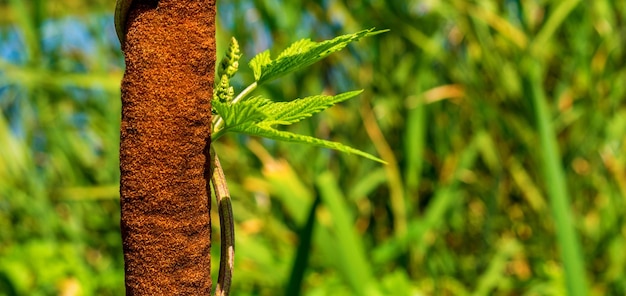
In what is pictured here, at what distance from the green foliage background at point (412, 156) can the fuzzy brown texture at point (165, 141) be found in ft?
2.76

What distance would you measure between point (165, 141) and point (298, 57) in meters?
0.05

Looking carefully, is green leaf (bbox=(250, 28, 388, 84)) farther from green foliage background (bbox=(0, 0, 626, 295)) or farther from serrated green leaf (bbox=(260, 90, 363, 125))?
green foliage background (bbox=(0, 0, 626, 295))

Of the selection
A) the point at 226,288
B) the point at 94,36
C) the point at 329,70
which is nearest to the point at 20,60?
the point at 94,36

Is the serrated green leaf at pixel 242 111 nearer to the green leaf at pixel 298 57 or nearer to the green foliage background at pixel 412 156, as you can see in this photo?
the green leaf at pixel 298 57

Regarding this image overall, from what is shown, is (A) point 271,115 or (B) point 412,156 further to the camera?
(B) point 412,156

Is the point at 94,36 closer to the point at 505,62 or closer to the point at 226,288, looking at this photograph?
the point at 505,62

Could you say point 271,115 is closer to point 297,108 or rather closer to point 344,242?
point 297,108

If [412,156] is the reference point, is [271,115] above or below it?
below

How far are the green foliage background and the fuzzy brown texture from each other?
2.76 feet

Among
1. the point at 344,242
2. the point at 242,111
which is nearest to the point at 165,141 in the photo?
the point at 242,111

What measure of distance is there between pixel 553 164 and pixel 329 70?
0.79 meters

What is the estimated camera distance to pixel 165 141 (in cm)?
23

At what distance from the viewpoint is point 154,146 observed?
0.23m

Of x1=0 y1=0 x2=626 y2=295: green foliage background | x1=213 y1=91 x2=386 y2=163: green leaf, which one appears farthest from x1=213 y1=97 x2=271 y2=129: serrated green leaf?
x1=0 y1=0 x2=626 y2=295: green foliage background
